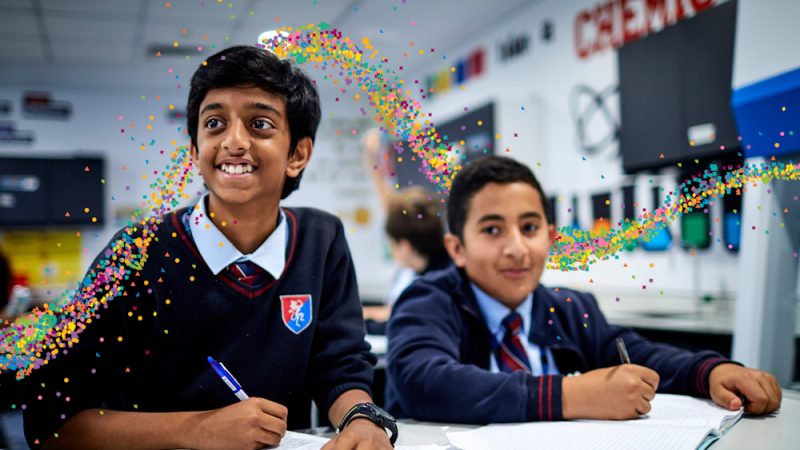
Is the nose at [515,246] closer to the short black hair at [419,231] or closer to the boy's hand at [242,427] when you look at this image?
the boy's hand at [242,427]

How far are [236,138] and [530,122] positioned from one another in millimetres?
3447

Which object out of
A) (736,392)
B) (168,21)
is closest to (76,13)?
(168,21)

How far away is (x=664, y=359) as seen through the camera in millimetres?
1096

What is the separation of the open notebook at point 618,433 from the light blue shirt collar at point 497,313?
269mm

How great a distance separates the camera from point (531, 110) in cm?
404

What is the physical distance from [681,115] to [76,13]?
3332 millimetres

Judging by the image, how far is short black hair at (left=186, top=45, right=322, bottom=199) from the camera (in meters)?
0.83

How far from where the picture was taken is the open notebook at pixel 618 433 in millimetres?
772

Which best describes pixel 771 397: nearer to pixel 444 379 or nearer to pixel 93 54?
pixel 444 379

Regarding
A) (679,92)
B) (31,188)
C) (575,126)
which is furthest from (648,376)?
(31,188)

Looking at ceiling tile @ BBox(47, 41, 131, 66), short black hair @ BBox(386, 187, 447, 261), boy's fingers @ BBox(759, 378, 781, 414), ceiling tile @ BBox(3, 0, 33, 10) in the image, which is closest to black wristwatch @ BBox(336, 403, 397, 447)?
boy's fingers @ BBox(759, 378, 781, 414)

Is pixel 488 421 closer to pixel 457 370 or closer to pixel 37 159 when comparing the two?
pixel 457 370

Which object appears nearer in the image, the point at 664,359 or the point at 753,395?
the point at 753,395

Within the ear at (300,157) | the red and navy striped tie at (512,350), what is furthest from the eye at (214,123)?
the red and navy striped tie at (512,350)
